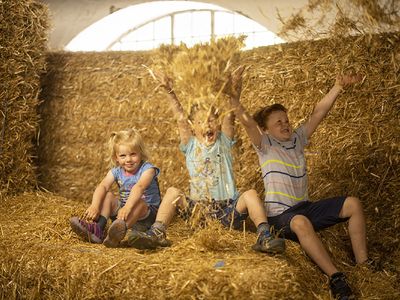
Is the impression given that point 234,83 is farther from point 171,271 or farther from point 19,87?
point 19,87

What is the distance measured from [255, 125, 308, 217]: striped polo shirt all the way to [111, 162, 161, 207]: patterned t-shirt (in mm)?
724

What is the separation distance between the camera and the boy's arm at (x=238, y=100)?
133 inches

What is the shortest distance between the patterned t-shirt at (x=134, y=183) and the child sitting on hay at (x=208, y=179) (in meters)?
0.29

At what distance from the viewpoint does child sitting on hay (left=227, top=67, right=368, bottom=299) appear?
310cm

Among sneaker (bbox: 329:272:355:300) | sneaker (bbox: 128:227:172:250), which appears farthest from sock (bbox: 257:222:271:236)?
sneaker (bbox: 128:227:172:250)

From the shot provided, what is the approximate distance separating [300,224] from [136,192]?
3.29ft

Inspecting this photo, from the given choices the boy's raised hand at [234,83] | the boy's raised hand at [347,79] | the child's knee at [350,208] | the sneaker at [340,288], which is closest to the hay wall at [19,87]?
the boy's raised hand at [234,83]

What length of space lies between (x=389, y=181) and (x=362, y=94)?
1.88 feet

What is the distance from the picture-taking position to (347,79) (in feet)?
12.4

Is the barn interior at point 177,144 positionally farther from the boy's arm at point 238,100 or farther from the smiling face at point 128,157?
the smiling face at point 128,157

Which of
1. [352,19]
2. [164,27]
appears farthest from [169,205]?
[164,27]

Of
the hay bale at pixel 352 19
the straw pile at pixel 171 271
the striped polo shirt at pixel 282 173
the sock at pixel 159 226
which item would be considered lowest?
the straw pile at pixel 171 271

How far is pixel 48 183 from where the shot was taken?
483 cm

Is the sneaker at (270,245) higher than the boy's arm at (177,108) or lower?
lower
